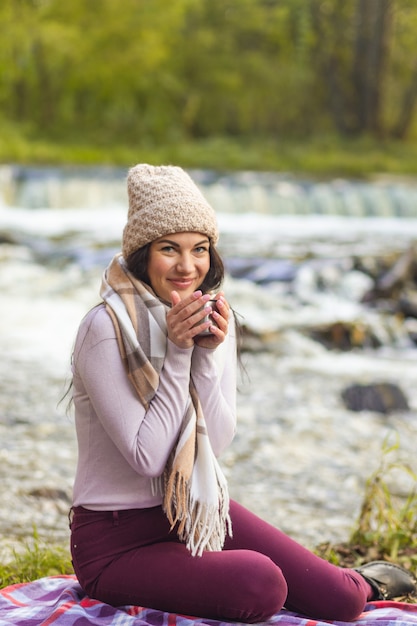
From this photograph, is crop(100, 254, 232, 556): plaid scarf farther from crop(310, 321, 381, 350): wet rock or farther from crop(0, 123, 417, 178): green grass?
crop(0, 123, 417, 178): green grass

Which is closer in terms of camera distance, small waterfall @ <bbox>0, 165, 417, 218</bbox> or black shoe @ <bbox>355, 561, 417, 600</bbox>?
black shoe @ <bbox>355, 561, 417, 600</bbox>

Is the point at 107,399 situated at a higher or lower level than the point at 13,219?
lower

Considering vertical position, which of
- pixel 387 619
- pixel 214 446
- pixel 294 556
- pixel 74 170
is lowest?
pixel 387 619

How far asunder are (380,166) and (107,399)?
1807 cm

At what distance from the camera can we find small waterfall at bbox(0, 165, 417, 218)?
15.3 meters

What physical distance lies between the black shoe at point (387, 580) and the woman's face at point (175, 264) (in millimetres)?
1110

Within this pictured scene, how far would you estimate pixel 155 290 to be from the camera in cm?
241

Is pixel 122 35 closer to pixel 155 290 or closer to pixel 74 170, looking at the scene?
pixel 74 170

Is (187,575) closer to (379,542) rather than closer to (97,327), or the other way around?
(97,327)

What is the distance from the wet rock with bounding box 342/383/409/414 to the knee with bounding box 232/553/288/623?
13.4ft

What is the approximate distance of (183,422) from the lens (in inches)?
90.3

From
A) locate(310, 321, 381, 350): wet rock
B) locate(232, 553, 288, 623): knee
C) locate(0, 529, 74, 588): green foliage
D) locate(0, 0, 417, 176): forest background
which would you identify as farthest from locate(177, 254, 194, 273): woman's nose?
locate(0, 0, 417, 176): forest background

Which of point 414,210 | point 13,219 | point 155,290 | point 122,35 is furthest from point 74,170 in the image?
point 155,290

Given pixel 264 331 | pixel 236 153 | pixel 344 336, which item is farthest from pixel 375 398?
pixel 236 153
